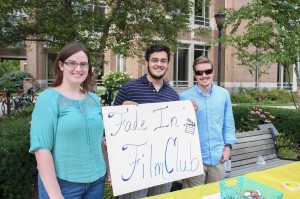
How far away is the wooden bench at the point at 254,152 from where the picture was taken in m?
5.10

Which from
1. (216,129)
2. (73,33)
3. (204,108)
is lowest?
(216,129)

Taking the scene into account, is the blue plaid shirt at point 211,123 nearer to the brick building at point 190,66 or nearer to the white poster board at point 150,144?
the white poster board at point 150,144

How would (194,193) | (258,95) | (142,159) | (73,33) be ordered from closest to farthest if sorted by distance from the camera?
(194,193), (142,159), (73,33), (258,95)

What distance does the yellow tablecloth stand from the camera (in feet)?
7.93

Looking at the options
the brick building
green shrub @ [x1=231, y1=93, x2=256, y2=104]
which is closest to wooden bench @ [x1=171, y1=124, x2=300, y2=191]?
green shrub @ [x1=231, y1=93, x2=256, y2=104]

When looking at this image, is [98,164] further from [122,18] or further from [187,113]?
[122,18]

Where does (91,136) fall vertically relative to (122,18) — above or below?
below

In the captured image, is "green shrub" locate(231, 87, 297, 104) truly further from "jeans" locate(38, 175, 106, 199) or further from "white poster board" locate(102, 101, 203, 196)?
"jeans" locate(38, 175, 106, 199)

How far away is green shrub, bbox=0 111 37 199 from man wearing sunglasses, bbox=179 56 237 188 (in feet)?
6.43

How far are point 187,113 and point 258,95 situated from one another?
21.2 metres

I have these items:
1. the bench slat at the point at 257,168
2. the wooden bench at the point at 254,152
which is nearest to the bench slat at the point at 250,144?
the wooden bench at the point at 254,152

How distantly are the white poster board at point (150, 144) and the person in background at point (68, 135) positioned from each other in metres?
0.37

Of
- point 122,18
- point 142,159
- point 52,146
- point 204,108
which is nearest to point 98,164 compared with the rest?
point 52,146

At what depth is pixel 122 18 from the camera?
25.9ft
